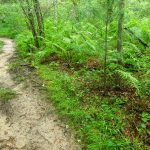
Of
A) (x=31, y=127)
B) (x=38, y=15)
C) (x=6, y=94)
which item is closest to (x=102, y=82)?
(x=31, y=127)

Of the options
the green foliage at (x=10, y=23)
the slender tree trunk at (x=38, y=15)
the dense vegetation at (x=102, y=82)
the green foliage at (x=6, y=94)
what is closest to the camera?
the dense vegetation at (x=102, y=82)

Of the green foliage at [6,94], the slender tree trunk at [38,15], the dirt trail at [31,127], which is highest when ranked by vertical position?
the slender tree trunk at [38,15]

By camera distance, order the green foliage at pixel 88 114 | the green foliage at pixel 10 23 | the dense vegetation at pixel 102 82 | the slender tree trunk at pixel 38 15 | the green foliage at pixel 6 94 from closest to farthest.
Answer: the green foliage at pixel 88 114 → the dense vegetation at pixel 102 82 → the green foliage at pixel 6 94 → the slender tree trunk at pixel 38 15 → the green foliage at pixel 10 23

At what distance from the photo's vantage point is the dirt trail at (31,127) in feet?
17.2

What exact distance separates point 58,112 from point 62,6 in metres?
15.4

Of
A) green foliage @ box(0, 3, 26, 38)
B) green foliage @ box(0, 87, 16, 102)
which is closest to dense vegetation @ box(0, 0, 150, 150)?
green foliage @ box(0, 87, 16, 102)

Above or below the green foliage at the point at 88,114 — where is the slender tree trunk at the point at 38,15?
above

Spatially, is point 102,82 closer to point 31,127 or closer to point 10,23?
point 31,127

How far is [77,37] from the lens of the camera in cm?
1007

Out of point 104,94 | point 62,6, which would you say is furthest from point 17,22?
point 104,94

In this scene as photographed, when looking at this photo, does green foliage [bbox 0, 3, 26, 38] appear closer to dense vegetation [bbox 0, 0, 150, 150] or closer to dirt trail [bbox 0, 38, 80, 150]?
dense vegetation [bbox 0, 0, 150, 150]

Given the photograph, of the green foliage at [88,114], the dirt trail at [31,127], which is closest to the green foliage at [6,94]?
the dirt trail at [31,127]

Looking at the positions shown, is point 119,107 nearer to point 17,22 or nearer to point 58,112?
point 58,112

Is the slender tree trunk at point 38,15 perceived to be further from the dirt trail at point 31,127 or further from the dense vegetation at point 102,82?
the dirt trail at point 31,127
